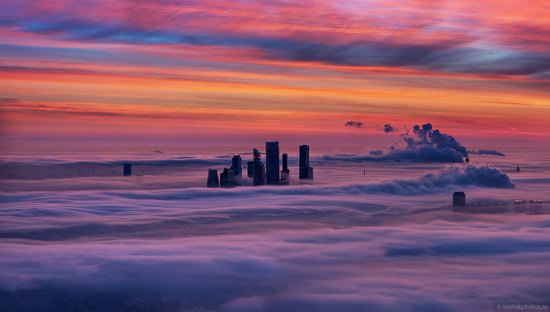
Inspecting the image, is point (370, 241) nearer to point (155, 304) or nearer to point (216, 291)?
point (216, 291)

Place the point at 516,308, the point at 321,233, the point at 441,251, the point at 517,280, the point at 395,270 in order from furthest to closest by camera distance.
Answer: the point at 321,233, the point at 441,251, the point at 395,270, the point at 517,280, the point at 516,308

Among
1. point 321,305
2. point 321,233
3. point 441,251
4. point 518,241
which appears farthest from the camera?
point 321,233

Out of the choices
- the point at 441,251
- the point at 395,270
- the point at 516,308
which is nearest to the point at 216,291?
the point at 395,270

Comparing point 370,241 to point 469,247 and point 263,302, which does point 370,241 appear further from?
point 263,302

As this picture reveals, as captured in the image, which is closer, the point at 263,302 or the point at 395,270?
the point at 263,302

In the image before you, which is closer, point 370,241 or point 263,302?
point 263,302

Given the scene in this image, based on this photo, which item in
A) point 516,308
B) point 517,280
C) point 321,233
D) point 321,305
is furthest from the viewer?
point 321,233

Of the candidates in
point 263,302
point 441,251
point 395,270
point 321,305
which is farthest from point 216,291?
point 441,251

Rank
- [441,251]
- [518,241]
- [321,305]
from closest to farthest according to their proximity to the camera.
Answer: [321,305] < [441,251] < [518,241]
